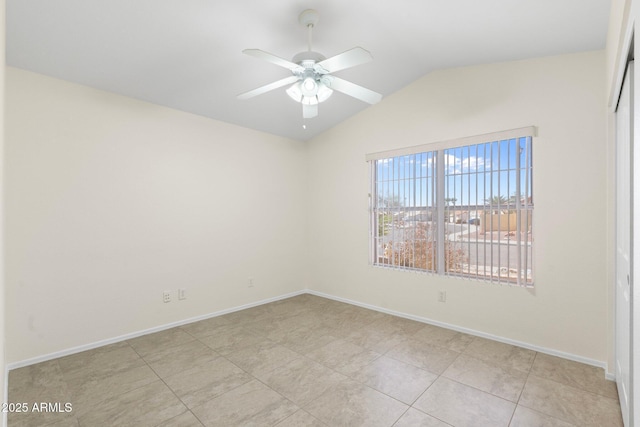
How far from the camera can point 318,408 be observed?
1988 mm

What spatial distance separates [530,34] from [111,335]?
449 centimetres

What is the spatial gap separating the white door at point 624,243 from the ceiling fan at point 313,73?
1.46 meters

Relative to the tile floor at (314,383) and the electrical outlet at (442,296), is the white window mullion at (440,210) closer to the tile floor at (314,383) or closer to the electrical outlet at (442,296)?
the electrical outlet at (442,296)

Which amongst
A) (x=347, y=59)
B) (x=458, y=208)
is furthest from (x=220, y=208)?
(x=458, y=208)

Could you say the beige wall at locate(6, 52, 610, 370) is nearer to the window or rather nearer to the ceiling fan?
the window

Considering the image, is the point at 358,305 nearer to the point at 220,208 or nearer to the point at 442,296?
the point at 442,296

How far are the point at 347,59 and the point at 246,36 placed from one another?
1003 mm

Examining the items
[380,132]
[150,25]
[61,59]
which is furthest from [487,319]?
[61,59]

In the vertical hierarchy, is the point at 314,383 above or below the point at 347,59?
below

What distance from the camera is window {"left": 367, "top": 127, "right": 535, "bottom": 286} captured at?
9.41 ft

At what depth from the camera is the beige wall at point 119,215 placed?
2.55m

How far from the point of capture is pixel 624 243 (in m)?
1.86

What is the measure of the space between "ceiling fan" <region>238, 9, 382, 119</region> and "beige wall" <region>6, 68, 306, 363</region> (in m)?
1.52

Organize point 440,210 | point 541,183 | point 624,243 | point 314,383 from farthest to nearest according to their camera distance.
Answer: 1. point 440,210
2. point 541,183
3. point 314,383
4. point 624,243
